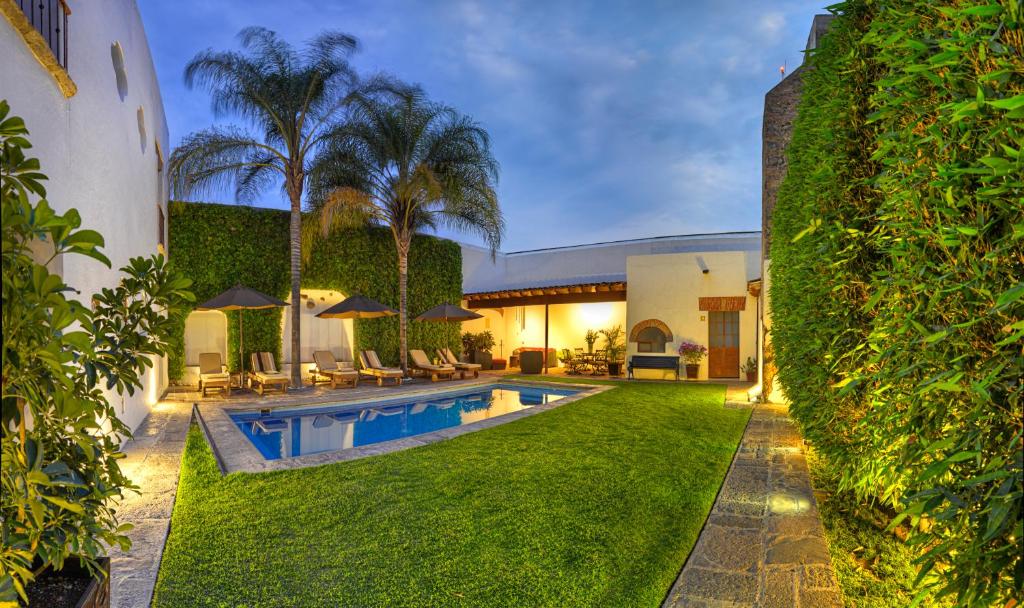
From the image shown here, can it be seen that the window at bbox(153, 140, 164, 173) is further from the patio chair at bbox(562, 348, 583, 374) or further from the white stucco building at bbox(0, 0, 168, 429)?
the patio chair at bbox(562, 348, 583, 374)

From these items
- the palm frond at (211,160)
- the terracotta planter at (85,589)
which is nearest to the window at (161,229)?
the palm frond at (211,160)

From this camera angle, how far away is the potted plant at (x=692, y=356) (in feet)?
55.8

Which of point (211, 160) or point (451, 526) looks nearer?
point (451, 526)

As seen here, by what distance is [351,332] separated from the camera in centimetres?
1745

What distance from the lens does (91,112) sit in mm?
5438

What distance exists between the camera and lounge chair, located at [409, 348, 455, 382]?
15867 millimetres

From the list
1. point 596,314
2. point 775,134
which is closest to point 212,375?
point 775,134

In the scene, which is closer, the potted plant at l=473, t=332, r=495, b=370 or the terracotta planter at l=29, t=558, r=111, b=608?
the terracotta planter at l=29, t=558, r=111, b=608

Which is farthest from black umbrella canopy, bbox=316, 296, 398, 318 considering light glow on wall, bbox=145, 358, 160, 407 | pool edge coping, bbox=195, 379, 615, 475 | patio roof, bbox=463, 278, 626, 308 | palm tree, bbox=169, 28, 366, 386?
patio roof, bbox=463, 278, 626, 308

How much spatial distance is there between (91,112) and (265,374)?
8.68 meters

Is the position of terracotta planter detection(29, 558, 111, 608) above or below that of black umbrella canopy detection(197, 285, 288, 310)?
below

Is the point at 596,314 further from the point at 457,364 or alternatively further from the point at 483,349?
the point at 457,364

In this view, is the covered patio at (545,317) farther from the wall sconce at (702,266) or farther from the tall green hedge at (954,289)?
the tall green hedge at (954,289)

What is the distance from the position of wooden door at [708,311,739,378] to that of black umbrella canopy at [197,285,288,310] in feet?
44.8
